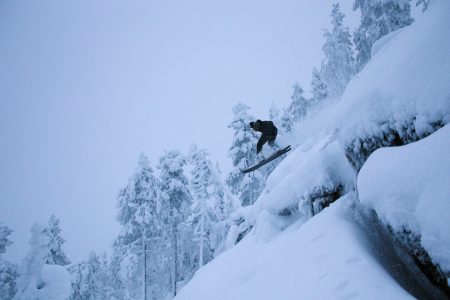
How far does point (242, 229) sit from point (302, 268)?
31.7ft

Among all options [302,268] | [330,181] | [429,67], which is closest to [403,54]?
[429,67]

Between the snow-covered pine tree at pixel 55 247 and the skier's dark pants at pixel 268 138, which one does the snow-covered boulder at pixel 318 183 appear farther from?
the snow-covered pine tree at pixel 55 247

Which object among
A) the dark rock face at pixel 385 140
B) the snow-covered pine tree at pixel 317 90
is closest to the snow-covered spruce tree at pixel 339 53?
the snow-covered pine tree at pixel 317 90

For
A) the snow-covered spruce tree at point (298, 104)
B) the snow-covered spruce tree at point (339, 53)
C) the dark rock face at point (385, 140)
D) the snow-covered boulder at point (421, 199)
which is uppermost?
the snow-covered spruce tree at point (339, 53)

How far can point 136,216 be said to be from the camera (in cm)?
2372

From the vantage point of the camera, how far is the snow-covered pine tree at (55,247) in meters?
23.1

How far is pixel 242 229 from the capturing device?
14.3 metres

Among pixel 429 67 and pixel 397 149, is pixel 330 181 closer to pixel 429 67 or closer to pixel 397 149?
pixel 397 149

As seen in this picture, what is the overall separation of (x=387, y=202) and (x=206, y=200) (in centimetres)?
2275

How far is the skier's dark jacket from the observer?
10648 millimetres

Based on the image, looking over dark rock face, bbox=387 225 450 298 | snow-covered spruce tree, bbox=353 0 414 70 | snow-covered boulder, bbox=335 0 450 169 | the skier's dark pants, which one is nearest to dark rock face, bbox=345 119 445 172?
snow-covered boulder, bbox=335 0 450 169

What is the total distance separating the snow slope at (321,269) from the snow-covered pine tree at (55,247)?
21.0m

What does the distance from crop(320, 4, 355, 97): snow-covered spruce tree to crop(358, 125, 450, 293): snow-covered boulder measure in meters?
32.1

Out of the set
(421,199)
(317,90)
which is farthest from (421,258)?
(317,90)
